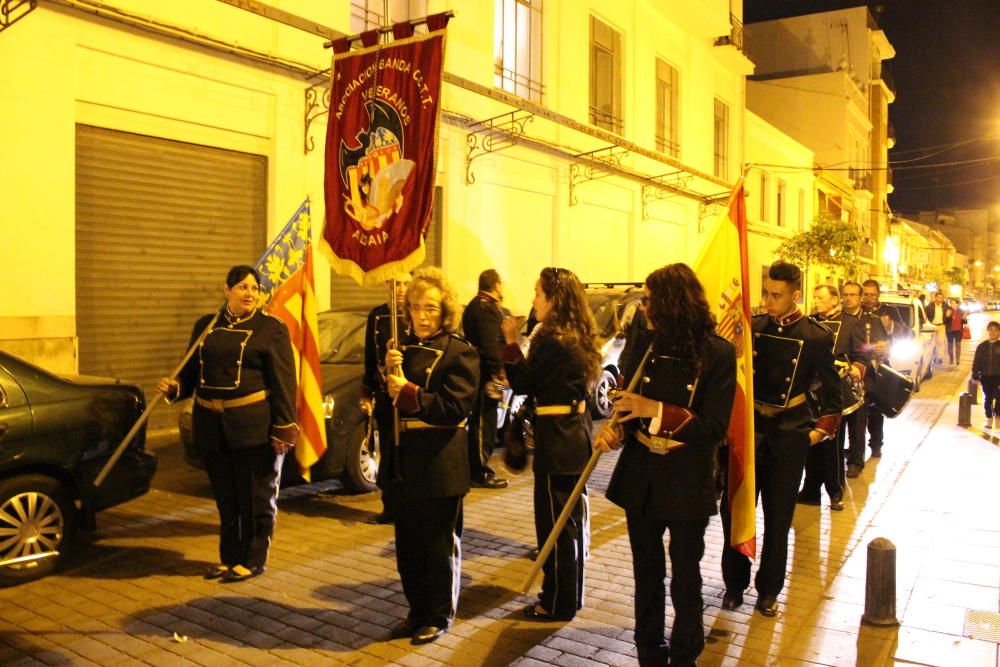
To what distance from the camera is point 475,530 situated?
703 cm

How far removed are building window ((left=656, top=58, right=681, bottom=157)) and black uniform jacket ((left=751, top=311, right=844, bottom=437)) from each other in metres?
19.9

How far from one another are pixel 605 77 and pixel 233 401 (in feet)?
59.7

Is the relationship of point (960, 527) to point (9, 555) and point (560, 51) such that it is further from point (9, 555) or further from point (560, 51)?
point (560, 51)

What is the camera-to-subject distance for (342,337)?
9375 mm

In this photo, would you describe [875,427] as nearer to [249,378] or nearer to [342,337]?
[342,337]

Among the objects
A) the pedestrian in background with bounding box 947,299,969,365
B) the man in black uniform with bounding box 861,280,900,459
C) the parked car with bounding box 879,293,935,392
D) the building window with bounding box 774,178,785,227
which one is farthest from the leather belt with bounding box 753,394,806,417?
the building window with bounding box 774,178,785,227

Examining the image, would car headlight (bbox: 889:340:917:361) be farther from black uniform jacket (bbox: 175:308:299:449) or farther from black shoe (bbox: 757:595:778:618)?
black uniform jacket (bbox: 175:308:299:449)

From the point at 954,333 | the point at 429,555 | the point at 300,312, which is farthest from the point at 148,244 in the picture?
the point at 954,333

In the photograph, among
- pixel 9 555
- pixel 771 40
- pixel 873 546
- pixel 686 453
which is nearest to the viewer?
pixel 686 453

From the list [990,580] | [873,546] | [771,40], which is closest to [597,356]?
[873,546]

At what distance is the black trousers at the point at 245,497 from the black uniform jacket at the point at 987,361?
12105 mm

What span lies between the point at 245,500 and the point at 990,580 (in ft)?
16.6

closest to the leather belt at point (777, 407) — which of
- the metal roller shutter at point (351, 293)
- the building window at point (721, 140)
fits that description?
Answer: the metal roller shutter at point (351, 293)

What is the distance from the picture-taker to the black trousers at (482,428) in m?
7.92
